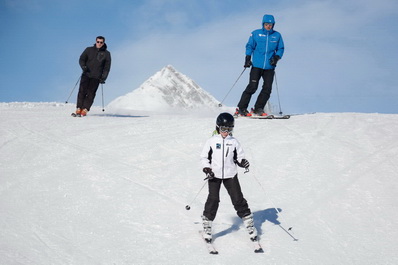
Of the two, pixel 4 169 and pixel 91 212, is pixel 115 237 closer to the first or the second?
pixel 91 212

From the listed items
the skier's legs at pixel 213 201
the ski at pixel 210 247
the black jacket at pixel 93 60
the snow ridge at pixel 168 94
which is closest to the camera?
the ski at pixel 210 247

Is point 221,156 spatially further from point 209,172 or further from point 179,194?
point 179,194

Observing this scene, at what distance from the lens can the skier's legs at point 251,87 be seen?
42.0 feet

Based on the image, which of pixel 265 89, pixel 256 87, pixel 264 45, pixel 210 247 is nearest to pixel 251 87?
pixel 256 87

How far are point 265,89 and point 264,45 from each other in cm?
121

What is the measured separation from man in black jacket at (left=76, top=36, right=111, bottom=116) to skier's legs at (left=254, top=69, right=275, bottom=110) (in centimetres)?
463

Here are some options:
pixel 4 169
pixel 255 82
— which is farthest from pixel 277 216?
pixel 255 82

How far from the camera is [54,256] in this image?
Answer: 211 inches

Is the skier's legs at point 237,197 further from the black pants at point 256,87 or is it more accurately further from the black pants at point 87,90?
the black pants at point 87,90

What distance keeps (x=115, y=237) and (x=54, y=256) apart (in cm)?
87

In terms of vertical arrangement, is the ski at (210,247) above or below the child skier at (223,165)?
below

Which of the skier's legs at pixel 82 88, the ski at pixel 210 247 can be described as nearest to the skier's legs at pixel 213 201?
the ski at pixel 210 247

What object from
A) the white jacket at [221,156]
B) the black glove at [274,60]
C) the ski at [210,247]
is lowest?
the ski at [210,247]

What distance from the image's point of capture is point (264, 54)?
1256 cm
